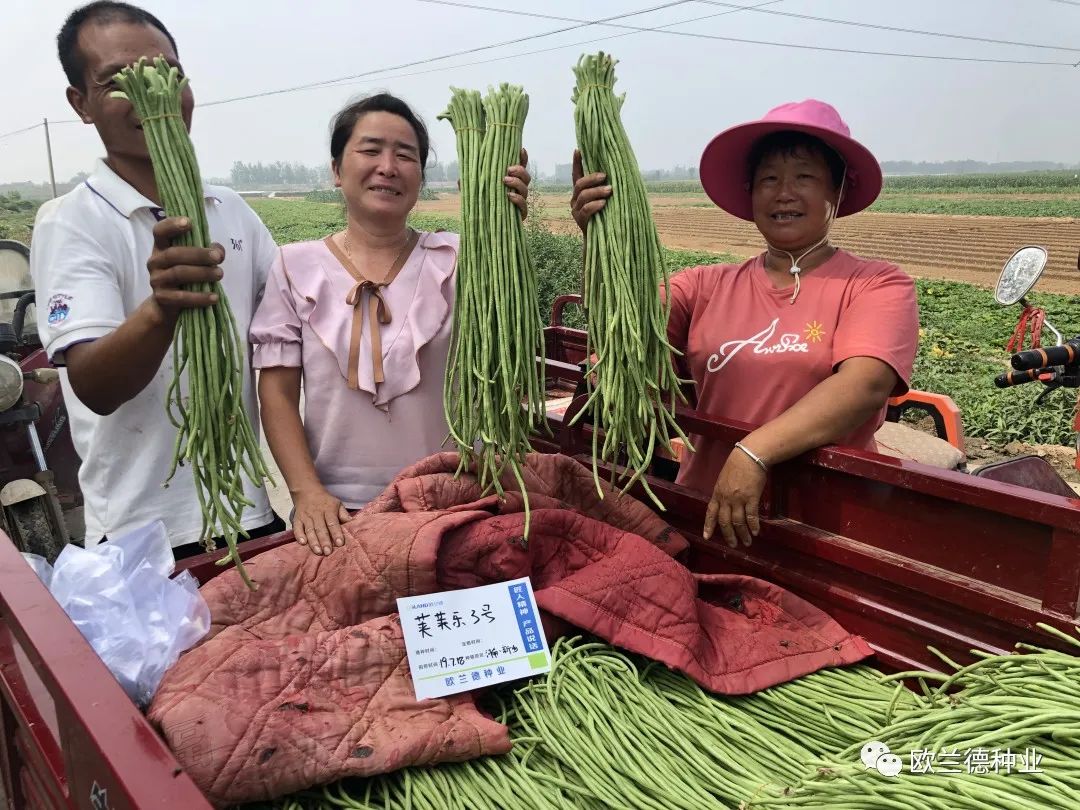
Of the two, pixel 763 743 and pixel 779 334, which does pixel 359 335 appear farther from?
pixel 763 743

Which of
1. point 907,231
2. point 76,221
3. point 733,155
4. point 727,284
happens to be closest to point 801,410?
point 727,284

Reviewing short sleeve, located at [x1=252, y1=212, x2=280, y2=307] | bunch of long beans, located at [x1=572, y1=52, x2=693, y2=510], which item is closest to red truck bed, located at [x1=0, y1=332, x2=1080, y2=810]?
bunch of long beans, located at [x1=572, y1=52, x2=693, y2=510]

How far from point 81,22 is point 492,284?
45.6 inches

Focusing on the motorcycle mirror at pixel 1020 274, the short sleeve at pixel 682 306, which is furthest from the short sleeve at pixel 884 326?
the motorcycle mirror at pixel 1020 274

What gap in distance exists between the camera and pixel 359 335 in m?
1.87

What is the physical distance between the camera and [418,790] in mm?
1352

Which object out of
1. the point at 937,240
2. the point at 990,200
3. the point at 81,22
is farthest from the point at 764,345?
the point at 990,200

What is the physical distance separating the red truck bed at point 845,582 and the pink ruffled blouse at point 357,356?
0.27 metres

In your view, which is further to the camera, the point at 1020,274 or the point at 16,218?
the point at 16,218

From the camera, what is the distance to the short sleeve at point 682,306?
2.27 m

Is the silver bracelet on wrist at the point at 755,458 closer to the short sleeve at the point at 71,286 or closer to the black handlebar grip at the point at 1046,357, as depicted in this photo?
the black handlebar grip at the point at 1046,357

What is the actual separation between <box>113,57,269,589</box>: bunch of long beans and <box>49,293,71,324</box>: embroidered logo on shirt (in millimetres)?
342

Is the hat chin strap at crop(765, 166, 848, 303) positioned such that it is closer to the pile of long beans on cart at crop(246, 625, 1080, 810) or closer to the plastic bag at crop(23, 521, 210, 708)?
the pile of long beans on cart at crop(246, 625, 1080, 810)

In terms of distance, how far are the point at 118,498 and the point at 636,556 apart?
1331 mm
